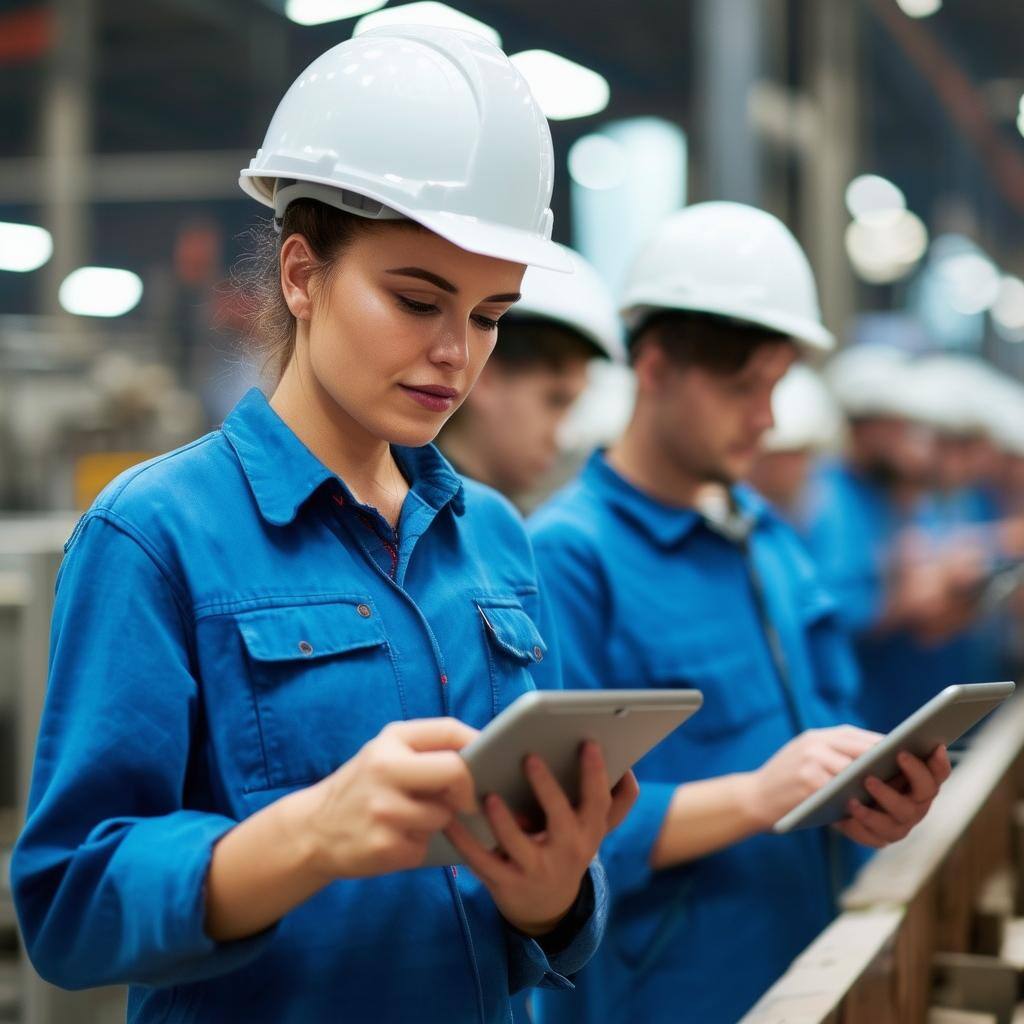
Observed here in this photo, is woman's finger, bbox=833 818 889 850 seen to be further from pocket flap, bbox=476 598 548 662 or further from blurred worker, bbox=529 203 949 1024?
pocket flap, bbox=476 598 548 662

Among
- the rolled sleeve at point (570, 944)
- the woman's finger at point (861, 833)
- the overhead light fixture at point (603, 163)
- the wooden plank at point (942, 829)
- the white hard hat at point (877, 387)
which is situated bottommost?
the wooden plank at point (942, 829)

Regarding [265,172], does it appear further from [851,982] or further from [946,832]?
[946,832]

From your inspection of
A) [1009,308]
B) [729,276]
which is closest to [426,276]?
[729,276]

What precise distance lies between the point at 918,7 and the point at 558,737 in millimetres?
8779

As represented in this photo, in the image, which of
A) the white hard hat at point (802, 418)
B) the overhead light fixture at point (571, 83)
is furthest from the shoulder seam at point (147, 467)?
the overhead light fixture at point (571, 83)

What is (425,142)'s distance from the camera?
1189 millimetres

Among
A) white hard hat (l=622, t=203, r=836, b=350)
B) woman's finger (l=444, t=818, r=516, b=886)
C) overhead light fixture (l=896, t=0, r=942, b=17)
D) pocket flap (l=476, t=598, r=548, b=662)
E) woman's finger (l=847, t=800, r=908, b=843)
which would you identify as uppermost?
overhead light fixture (l=896, t=0, r=942, b=17)

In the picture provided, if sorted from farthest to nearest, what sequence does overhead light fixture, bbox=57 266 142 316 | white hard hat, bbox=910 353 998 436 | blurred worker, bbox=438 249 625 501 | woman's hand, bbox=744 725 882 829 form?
overhead light fixture, bbox=57 266 142 316 < white hard hat, bbox=910 353 998 436 < blurred worker, bbox=438 249 625 501 < woman's hand, bbox=744 725 882 829

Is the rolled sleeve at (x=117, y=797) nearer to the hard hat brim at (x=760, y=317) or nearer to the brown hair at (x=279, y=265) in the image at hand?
the brown hair at (x=279, y=265)

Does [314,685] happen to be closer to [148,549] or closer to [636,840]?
[148,549]

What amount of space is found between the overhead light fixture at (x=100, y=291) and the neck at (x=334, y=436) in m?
9.55

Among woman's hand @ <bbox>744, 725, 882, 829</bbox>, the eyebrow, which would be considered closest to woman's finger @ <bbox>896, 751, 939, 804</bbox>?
woman's hand @ <bbox>744, 725, 882, 829</bbox>

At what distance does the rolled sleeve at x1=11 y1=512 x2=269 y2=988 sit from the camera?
0.98 meters

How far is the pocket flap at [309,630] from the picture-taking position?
1.10 metres
